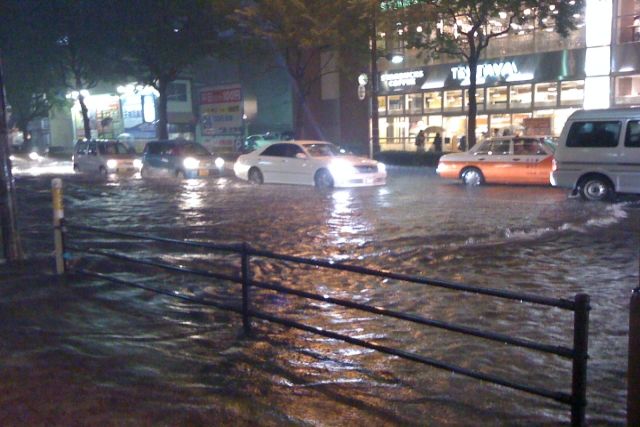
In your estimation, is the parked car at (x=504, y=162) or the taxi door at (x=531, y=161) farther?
the parked car at (x=504, y=162)

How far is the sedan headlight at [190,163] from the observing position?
2731 centimetres

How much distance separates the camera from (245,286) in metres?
6.62

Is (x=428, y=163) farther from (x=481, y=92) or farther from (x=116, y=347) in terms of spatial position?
(x=116, y=347)

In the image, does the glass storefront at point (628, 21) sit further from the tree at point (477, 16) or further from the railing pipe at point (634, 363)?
the railing pipe at point (634, 363)

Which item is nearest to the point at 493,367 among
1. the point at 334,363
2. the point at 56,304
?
the point at 334,363

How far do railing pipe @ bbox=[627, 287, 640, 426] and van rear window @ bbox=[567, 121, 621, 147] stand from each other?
13.3 meters

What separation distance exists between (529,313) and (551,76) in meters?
26.0

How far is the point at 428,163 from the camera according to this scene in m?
30.1

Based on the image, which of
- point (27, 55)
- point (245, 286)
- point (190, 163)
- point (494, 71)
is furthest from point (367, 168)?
point (27, 55)

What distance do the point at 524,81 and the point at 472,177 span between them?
12.5 m

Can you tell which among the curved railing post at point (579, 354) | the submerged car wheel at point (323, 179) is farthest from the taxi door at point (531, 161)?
the curved railing post at point (579, 354)

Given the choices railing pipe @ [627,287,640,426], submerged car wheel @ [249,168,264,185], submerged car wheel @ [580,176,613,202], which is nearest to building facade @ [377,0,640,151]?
submerged car wheel @ [249,168,264,185]

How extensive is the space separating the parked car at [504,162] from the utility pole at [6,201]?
1423 cm

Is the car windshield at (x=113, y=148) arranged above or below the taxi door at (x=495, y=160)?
above
